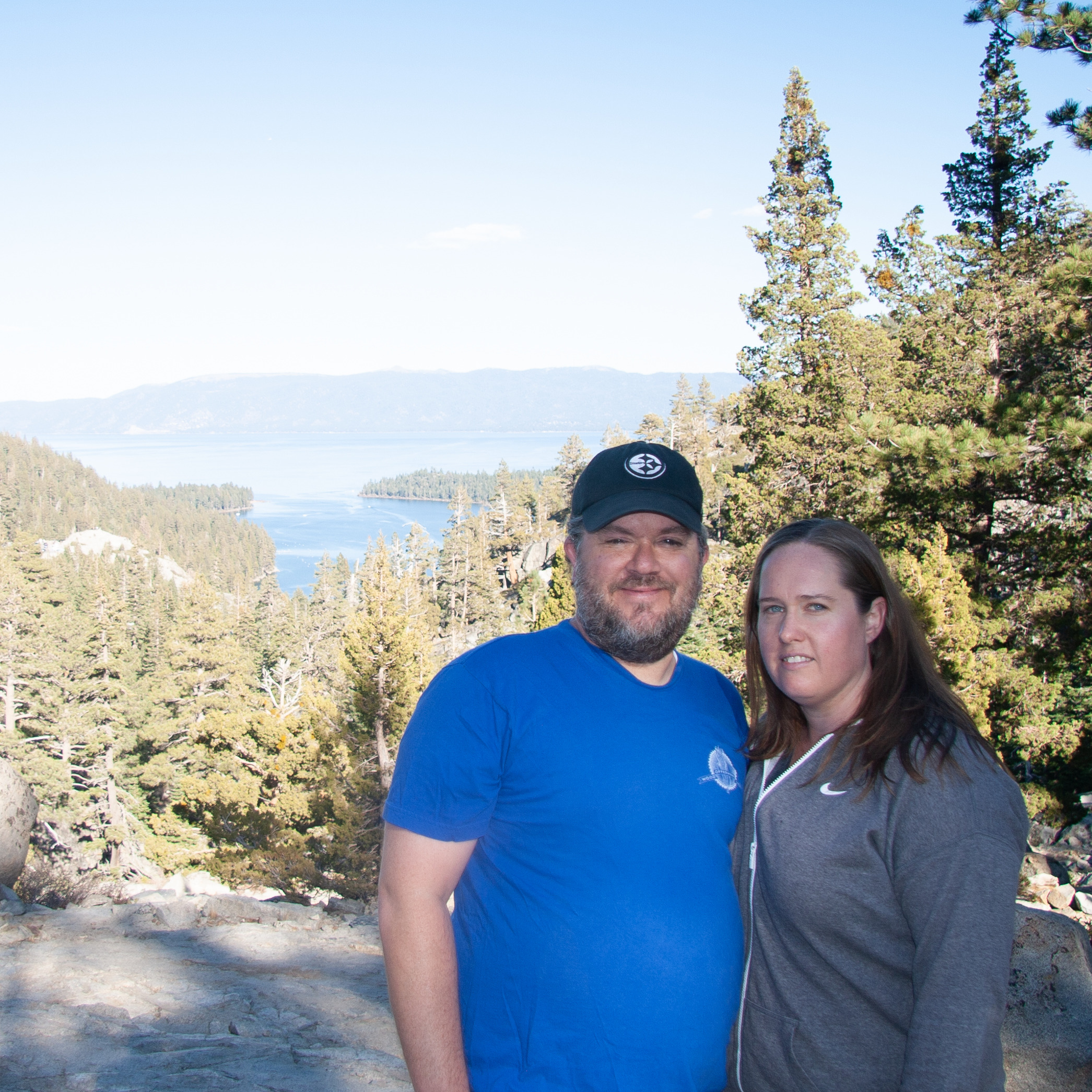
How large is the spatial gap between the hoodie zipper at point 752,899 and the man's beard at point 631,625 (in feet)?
1.54

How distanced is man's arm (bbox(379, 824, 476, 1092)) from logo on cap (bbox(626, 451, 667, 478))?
1.25 metres

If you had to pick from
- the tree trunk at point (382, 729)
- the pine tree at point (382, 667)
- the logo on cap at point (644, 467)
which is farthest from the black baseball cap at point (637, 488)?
the tree trunk at point (382, 729)

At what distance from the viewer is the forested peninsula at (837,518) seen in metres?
13.0

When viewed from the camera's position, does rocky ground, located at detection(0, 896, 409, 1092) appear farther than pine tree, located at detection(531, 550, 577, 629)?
No

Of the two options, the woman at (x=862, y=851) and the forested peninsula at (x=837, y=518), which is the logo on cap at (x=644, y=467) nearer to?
the woman at (x=862, y=851)

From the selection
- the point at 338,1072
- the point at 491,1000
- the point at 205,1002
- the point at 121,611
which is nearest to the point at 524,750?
the point at 491,1000

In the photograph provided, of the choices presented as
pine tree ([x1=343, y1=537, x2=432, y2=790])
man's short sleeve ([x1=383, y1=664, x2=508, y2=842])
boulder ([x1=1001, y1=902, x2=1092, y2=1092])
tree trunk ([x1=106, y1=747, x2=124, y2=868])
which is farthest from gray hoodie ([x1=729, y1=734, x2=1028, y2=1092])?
tree trunk ([x1=106, y1=747, x2=124, y2=868])

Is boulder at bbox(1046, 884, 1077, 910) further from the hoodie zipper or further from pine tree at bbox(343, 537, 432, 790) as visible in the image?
the hoodie zipper

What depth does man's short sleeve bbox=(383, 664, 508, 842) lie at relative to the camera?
2098 mm

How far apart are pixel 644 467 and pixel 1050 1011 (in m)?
4.52

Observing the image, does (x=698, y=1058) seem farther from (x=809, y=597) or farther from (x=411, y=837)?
(x=809, y=597)

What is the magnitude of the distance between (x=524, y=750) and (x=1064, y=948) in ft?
14.9

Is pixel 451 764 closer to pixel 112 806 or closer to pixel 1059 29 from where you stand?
pixel 1059 29

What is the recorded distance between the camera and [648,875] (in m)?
2.19
